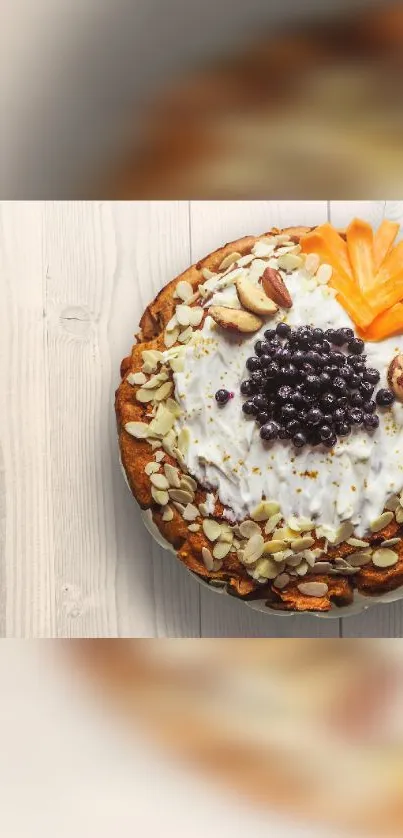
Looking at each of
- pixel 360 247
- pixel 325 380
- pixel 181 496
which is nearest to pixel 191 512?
pixel 181 496

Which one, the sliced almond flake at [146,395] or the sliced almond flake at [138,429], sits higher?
the sliced almond flake at [146,395]

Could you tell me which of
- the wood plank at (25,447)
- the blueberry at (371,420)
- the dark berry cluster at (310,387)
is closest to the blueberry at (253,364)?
the dark berry cluster at (310,387)

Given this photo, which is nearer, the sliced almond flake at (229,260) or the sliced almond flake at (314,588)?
the sliced almond flake at (314,588)

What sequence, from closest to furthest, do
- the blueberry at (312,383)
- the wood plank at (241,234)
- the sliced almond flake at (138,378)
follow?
1. the blueberry at (312,383)
2. the sliced almond flake at (138,378)
3. the wood plank at (241,234)

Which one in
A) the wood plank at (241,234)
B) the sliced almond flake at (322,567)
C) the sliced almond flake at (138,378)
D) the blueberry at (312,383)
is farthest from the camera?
the wood plank at (241,234)

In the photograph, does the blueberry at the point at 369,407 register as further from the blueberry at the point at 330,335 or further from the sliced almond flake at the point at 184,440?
the sliced almond flake at the point at 184,440

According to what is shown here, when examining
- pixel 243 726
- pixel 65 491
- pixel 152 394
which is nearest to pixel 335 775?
pixel 243 726

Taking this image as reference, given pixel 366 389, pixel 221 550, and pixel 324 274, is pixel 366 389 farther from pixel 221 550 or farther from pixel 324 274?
pixel 221 550
